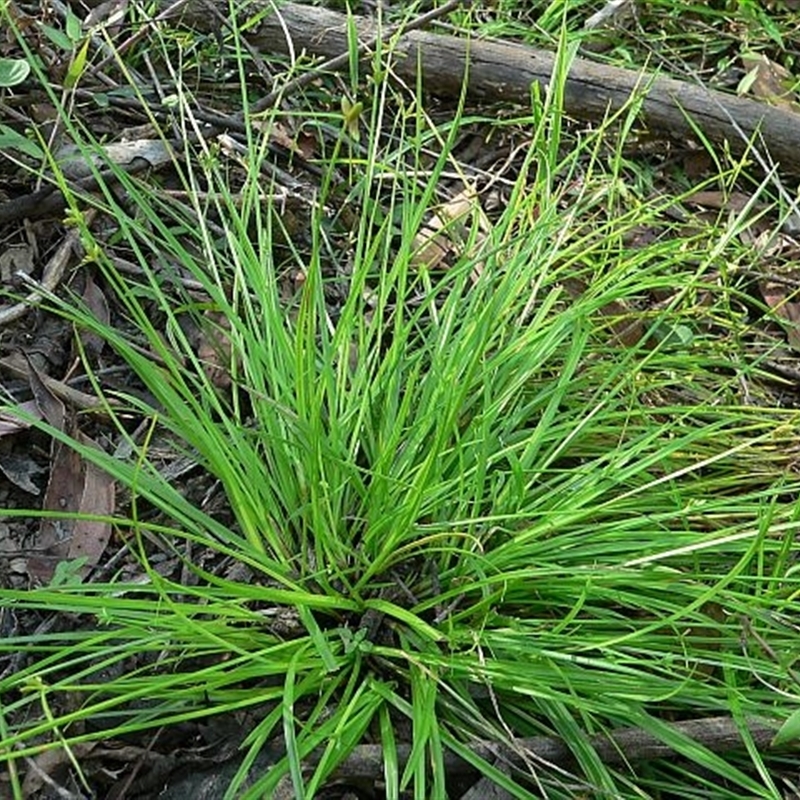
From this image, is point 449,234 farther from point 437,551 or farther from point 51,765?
point 51,765

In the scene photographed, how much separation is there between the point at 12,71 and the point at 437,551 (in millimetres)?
958

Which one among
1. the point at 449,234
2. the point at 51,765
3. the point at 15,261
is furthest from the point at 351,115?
the point at 51,765

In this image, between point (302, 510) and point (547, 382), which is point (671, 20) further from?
point (302, 510)

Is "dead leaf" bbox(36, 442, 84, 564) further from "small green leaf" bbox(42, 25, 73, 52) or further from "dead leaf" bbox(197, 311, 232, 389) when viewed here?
"small green leaf" bbox(42, 25, 73, 52)

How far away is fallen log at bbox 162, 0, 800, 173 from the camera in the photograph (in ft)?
7.27

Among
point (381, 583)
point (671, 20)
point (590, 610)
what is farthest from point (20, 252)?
point (671, 20)

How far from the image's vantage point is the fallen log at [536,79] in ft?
7.27

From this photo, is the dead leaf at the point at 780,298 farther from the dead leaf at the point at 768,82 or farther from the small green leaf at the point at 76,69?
the small green leaf at the point at 76,69

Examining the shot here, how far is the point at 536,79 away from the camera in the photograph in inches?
86.8

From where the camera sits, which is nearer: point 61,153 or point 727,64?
point 61,153

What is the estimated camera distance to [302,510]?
1393mm

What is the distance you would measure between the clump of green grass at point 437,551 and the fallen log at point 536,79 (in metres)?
0.56

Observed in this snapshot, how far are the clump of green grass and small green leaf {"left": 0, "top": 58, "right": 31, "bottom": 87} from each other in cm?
29

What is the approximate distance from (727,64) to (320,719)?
5.89 ft
